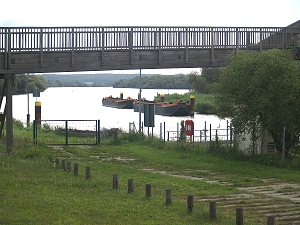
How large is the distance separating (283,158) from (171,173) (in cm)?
525

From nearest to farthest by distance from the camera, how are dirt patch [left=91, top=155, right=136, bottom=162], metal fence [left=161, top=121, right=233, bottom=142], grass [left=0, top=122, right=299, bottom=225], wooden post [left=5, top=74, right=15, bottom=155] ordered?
grass [left=0, top=122, right=299, bottom=225] → dirt patch [left=91, top=155, right=136, bottom=162] → wooden post [left=5, top=74, right=15, bottom=155] → metal fence [left=161, top=121, right=233, bottom=142]

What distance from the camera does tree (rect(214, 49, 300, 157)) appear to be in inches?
1052

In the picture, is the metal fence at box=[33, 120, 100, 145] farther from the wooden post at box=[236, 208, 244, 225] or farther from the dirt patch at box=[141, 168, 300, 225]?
the wooden post at box=[236, 208, 244, 225]

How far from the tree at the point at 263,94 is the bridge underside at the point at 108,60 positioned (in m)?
2.56

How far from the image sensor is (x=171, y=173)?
24516mm

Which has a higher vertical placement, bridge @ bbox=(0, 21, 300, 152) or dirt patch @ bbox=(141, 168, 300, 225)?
bridge @ bbox=(0, 21, 300, 152)

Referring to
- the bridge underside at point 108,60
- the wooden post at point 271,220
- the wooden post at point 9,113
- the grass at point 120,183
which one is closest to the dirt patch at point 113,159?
the grass at point 120,183

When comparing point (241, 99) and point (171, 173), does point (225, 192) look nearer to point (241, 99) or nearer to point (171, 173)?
point (171, 173)

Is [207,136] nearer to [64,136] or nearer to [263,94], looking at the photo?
[263,94]

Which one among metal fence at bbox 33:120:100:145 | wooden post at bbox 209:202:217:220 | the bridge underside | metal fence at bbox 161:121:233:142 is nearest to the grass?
wooden post at bbox 209:202:217:220

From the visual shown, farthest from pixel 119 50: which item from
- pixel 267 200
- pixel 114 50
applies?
Answer: pixel 267 200

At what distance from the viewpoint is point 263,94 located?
89.0ft

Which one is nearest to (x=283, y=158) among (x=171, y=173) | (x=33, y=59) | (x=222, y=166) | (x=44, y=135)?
(x=222, y=166)

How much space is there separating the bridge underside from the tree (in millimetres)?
2558
